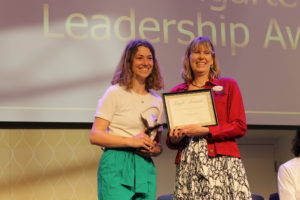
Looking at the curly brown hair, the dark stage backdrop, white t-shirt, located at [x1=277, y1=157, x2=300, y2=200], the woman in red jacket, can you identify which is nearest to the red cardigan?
the woman in red jacket

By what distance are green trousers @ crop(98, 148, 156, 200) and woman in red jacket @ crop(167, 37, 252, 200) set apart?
0.17 meters

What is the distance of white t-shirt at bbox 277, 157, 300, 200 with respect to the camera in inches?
136

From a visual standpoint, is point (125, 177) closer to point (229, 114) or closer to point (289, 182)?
point (229, 114)

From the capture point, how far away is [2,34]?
370 cm

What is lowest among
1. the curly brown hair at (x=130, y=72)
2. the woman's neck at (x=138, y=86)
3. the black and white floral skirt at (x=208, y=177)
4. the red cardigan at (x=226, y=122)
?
the black and white floral skirt at (x=208, y=177)

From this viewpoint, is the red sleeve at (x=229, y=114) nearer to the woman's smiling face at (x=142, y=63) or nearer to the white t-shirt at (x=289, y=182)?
Result: the woman's smiling face at (x=142, y=63)

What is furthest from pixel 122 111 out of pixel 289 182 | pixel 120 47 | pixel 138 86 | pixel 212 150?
pixel 289 182

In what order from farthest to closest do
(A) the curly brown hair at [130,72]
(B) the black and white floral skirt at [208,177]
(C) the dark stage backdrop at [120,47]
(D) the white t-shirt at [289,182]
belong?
(C) the dark stage backdrop at [120,47], (D) the white t-shirt at [289,182], (A) the curly brown hair at [130,72], (B) the black and white floral skirt at [208,177]

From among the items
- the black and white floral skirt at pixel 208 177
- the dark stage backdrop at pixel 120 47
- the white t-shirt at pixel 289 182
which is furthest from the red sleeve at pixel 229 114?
the dark stage backdrop at pixel 120 47

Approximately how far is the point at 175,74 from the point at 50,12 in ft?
3.69

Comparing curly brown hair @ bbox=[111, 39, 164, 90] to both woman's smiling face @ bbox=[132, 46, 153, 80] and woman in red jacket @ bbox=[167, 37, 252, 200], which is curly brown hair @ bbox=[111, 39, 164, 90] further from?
woman in red jacket @ bbox=[167, 37, 252, 200]

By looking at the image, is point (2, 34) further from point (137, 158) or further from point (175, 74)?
point (137, 158)

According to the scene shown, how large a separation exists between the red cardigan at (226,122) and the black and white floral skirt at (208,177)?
0.04 meters

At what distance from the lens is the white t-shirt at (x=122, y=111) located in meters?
2.63
